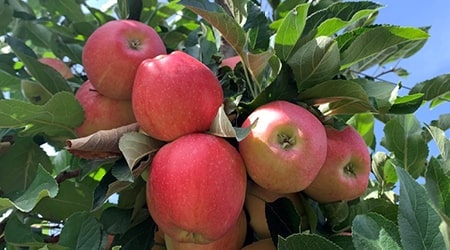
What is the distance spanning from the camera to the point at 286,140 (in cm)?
100

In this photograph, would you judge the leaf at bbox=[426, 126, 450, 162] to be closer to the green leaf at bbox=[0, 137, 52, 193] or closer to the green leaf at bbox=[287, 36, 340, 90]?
the green leaf at bbox=[287, 36, 340, 90]

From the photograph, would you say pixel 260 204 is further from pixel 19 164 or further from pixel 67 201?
pixel 19 164

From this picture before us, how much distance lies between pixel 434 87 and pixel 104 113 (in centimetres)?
66

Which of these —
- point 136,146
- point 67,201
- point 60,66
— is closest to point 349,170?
point 136,146

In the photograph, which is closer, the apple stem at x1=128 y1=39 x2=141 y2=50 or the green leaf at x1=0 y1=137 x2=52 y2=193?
the apple stem at x1=128 y1=39 x2=141 y2=50

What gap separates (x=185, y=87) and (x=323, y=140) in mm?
249

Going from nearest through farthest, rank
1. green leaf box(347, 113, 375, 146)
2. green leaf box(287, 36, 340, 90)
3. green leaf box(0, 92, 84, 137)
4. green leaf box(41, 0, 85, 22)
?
green leaf box(287, 36, 340, 90), green leaf box(0, 92, 84, 137), green leaf box(347, 113, 375, 146), green leaf box(41, 0, 85, 22)

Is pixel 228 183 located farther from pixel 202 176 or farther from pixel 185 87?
pixel 185 87

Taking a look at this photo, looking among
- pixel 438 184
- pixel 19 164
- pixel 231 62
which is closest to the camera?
pixel 438 184

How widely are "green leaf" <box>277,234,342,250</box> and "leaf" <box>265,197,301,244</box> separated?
123mm

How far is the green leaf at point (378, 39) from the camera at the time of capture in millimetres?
1087

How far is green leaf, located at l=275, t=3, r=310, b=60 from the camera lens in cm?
106

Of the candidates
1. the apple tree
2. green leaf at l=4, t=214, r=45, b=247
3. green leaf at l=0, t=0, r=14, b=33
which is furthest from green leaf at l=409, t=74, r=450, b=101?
green leaf at l=0, t=0, r=14, b=33

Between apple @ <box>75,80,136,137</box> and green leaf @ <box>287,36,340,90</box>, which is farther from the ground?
green leaf @ <box>287,36,340,90</box>
